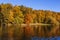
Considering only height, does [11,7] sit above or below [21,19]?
above

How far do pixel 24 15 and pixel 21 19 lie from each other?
6.31 m

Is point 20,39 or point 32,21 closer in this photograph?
point 20,39

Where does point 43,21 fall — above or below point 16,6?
below

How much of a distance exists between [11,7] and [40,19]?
20758mm

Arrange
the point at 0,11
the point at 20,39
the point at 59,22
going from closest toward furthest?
the point at 20,39 → the point at 0,11 → the point at 59,22

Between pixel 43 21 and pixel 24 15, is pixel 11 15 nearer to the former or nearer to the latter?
pixel 24 15

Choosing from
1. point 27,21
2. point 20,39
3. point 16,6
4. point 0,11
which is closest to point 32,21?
point 27,21

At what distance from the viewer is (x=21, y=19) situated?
72812 mm

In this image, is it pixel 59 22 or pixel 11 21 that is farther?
pixel 59 22

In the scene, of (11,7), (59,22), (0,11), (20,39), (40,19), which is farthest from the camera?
(59,22)

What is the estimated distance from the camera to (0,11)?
2756 inches

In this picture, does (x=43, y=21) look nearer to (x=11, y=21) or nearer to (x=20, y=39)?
(x=11, y=21)

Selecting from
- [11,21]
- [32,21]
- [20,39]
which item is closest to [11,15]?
[11,21]

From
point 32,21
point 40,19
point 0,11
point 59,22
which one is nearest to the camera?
point 0,11
